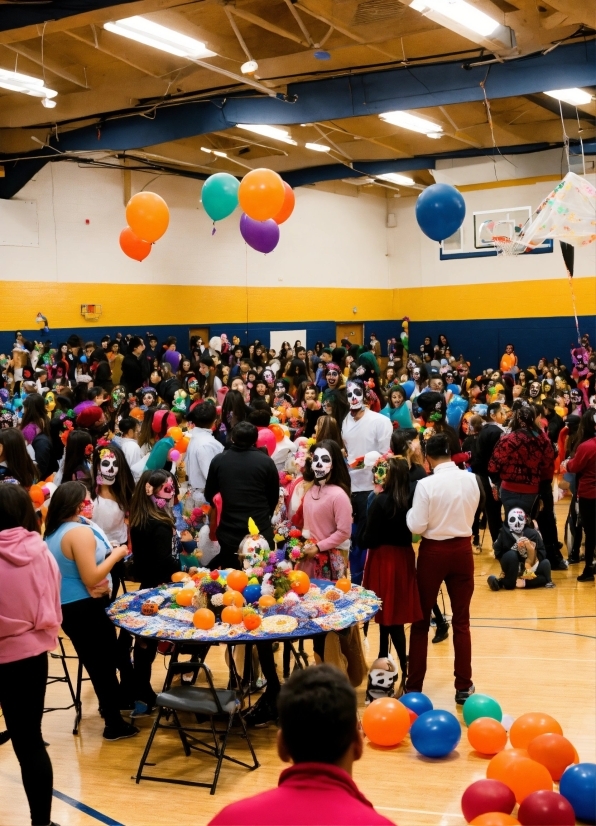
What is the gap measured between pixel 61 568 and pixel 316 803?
302cm

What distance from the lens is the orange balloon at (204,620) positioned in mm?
4266

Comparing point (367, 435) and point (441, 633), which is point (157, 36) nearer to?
point (367, 435)

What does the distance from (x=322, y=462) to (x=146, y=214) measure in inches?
198

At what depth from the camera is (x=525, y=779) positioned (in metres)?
3.71

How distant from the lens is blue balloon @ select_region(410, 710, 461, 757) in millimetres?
4324

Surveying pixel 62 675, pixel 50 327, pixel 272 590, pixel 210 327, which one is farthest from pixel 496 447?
pixel 210 327

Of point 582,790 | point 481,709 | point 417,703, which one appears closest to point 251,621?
point 417,703

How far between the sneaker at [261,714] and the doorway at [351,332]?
17819mm

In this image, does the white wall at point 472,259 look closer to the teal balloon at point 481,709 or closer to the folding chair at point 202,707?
the teal balloon at point 481,709

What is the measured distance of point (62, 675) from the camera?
5660mm

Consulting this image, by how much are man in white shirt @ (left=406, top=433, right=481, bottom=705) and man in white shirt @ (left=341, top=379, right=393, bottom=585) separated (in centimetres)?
154

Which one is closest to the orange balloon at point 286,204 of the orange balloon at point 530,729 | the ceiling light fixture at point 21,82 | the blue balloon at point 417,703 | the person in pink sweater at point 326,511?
the ceiling light fixture at point 21,82


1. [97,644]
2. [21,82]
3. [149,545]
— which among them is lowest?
[97,644]

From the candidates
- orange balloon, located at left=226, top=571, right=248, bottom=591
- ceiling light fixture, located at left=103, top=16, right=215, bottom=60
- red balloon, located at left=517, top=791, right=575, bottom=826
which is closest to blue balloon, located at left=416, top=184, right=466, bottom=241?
ceiling light fixture, located at left=103, top=16, right=215, bottom=60
